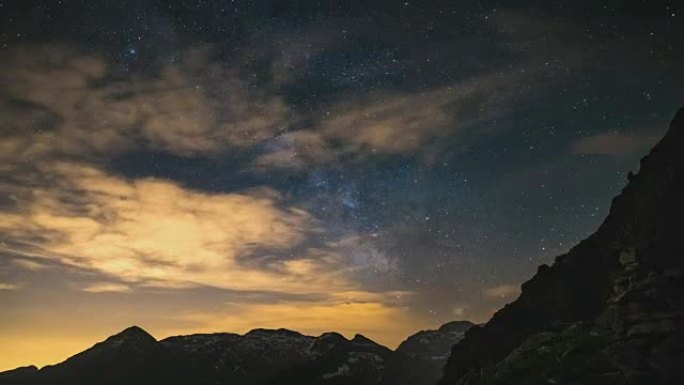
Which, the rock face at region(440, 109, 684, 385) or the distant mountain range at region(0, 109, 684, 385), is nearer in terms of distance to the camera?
the distant mountain range at region(0, 109, 684, 385)

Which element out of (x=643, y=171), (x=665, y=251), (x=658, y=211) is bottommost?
(x=665, y=251)

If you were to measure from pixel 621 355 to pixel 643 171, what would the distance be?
6173 cm

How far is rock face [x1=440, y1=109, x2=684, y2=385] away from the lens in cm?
6450

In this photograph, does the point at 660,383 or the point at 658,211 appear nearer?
the point at 660,383

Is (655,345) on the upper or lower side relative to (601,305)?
lower

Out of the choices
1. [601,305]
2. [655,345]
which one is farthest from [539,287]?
[655,345]

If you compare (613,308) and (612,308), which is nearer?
(613,308)

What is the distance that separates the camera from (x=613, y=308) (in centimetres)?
8344

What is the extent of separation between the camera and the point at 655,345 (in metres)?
63.4

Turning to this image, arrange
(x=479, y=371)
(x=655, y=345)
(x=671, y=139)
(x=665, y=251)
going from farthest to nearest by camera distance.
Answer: (x=479, y=371), (x=671, y=139), (x=665, y=251), (x=655, y=345)

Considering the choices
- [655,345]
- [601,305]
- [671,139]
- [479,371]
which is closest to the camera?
[655,345]

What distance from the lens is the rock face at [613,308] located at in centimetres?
6450

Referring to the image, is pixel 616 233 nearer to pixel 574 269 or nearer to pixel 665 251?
pixel 574 269

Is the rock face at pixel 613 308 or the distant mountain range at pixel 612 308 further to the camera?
the rock face at pixel 613 308
